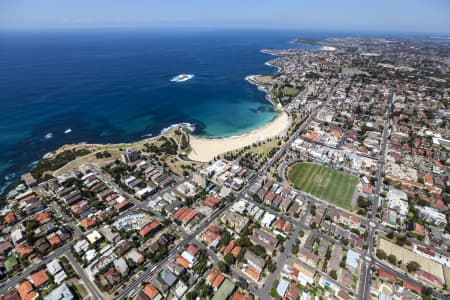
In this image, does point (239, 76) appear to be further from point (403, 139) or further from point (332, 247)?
point (332, 247)

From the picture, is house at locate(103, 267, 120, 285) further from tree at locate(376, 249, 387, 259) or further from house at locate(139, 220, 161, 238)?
tree at locate(376, 249, 387, 259)

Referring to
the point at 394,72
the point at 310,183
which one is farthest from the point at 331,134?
the point at 394,72

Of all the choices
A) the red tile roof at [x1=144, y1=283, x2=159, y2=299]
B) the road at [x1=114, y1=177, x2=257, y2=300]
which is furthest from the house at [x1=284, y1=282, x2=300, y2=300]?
the red tile roof at [x1=144, y1=283, x2=159, y2=299]

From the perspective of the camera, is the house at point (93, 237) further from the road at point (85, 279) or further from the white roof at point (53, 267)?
the white roof at point (53, 267)

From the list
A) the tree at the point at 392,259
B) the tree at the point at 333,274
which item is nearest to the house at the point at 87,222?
the tree at the point at 333,274

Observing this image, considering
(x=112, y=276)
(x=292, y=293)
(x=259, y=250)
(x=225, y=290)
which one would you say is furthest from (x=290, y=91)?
(x=112, y=276)

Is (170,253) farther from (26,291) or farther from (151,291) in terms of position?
(26,291)
